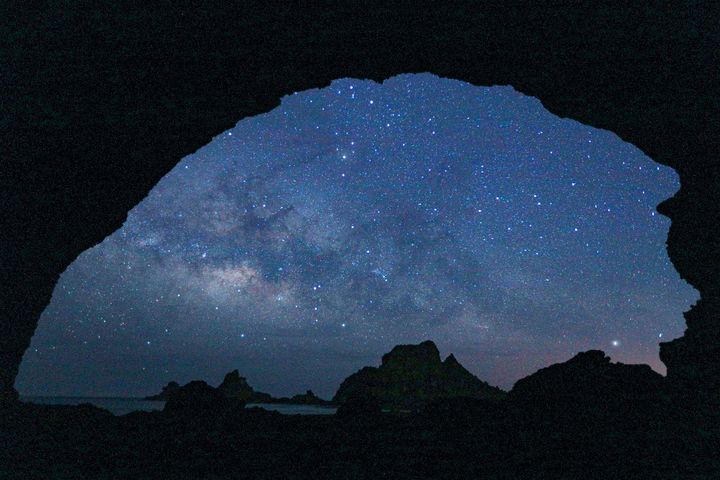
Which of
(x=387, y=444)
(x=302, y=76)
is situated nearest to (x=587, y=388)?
(x=387, y=444)

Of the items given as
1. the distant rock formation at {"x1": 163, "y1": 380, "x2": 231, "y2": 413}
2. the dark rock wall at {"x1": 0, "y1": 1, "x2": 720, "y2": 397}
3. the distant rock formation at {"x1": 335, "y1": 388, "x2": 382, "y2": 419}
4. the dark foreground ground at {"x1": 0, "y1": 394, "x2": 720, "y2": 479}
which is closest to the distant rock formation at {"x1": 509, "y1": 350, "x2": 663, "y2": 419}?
the dark foreground ground at {"x1": 0, "y1": 394, "x2": 720, "y2": 479}

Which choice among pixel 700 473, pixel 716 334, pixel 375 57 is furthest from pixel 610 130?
pixel 700 473

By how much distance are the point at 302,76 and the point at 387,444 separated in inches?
245

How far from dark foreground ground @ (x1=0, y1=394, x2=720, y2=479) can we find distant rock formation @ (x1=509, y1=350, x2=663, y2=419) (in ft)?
0.15

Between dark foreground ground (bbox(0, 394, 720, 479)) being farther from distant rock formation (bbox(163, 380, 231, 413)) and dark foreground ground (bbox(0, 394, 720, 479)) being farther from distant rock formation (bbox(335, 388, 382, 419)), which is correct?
distant rock formation (bbox(163, 380, 231, 413))

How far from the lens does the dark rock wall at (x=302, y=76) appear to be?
7.66m

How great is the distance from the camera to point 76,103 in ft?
28.3

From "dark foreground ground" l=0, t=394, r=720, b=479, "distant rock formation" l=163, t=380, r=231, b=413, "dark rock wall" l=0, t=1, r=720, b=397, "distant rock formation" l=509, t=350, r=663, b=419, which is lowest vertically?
"dark foreground ground" l=0, t=394, r=720, b=479

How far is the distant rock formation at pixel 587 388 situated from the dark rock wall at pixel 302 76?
61 cm

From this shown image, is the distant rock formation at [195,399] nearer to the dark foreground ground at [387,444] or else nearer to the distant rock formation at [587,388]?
the dark foreground ground at [387,444]

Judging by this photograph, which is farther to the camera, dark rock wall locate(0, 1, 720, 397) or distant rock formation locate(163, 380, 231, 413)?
distant rock formation locate(163, 380, 231, 413)

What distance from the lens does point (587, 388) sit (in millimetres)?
8336

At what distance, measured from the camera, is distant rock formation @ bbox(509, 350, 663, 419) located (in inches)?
320

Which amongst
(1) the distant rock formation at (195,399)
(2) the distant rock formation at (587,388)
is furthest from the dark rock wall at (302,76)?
(1) the distant rock formation at (195,399)
